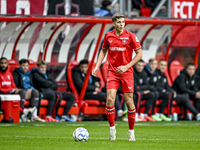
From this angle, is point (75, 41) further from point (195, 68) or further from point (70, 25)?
point (195, 68)

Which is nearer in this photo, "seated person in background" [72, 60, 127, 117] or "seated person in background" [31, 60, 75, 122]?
"seated person in background" [31, 60, 75, 122]

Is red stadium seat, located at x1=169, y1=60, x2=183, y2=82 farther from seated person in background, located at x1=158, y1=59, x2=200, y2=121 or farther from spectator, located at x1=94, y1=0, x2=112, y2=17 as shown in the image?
spectator, located at x1=94, y1=0, x2=112, y2=17

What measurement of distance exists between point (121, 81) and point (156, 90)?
5.40m

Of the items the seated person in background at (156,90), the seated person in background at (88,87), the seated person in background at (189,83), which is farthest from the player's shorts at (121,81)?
the seated person in background at (189,83)

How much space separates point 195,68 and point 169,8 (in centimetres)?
263

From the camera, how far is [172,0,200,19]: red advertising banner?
1449 centimetres

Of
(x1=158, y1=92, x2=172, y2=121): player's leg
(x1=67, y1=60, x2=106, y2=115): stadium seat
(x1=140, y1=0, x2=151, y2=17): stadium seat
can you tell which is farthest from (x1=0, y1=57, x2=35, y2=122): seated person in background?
(x1=140, y1=0, x2=151, y2=17): stadium seat

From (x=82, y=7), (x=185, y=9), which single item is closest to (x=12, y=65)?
(x=82, y=7)

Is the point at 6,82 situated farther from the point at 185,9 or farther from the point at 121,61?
the point at 185,9

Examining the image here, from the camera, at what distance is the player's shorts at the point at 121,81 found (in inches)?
248

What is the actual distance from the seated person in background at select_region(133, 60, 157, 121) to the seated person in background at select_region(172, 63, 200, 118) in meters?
0.91

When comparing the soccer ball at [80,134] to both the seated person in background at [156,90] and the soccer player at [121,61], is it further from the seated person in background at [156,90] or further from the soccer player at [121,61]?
the seated person in background at [156,90]

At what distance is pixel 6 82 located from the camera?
10.0 metres

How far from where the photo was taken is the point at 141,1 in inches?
560
